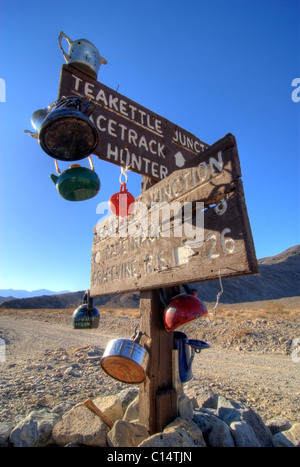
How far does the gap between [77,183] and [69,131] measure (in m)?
0.39

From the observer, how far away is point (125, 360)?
1855mm

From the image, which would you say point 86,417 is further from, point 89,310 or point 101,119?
point 101,119

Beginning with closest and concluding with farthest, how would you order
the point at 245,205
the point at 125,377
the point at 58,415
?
the point at 245,205, the point at 125,377, the point at 58,415

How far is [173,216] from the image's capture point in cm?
218

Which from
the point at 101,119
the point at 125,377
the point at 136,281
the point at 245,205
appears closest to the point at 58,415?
the point at 125,377

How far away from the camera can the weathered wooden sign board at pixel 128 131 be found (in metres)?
2.59

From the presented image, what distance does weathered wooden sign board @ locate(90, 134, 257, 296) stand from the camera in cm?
165

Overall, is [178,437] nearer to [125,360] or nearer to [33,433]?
[125,360]

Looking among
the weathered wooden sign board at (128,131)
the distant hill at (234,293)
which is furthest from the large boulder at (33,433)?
the distant hill at (234,293)

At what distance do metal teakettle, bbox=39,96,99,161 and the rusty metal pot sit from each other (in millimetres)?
1500

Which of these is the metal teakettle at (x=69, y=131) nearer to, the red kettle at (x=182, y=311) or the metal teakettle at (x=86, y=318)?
the red kettle at (x=182, y=311)

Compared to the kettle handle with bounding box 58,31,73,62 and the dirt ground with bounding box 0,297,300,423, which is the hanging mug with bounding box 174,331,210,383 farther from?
the kettle handle with bounding box 58,31,73,62

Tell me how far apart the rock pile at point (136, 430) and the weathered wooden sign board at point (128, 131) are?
91.6 inches
